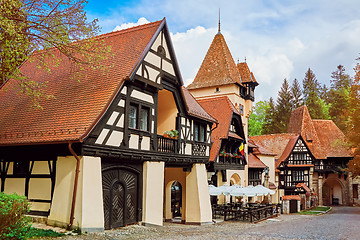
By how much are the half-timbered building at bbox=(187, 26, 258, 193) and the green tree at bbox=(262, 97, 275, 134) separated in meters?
29.5

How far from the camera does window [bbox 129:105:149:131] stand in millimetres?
14861

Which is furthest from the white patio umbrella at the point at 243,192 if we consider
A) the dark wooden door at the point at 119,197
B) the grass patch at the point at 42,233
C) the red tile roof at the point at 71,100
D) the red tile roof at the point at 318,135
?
the red tile roof at the point at 318,135

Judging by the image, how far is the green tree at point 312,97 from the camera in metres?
62.9

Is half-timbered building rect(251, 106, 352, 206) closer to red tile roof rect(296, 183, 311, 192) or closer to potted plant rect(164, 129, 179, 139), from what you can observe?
red tile roof rect(296, 183, 311, 192)

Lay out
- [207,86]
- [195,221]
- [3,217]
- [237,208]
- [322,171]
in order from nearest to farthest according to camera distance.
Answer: [3,217] < [195,221] < [237,208] < [207,86] < [322,171]

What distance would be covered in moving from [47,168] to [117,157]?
2592 millimetres

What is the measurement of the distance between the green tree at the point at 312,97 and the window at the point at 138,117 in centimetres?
5290

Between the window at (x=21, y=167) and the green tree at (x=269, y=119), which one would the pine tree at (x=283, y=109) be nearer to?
the green tree at (x=269, y=119)

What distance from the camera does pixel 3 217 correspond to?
8.88m

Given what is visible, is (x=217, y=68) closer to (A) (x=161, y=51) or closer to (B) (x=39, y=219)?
(A) (x=161, y=51)

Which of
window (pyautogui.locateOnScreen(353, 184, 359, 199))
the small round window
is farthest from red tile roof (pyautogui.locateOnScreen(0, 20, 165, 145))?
window (pyautogui.locateOnScreen(353, 184, 359, 199))

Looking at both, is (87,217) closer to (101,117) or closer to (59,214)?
(59,214)

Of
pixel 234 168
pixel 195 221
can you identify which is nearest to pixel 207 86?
pixel 234 168

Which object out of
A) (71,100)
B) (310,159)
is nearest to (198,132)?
(71,100)
